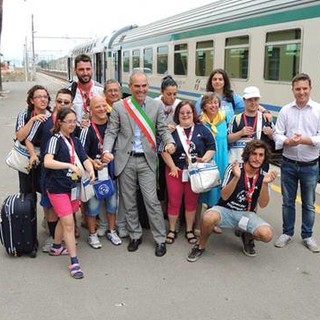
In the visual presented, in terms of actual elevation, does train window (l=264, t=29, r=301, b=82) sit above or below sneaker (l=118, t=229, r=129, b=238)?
above

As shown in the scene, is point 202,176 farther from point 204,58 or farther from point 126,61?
point 126,61

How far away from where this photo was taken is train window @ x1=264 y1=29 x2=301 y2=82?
7289 mm

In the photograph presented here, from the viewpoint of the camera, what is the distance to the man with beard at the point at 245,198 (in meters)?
4.09

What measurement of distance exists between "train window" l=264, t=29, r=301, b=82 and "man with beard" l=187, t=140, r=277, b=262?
12.0ft

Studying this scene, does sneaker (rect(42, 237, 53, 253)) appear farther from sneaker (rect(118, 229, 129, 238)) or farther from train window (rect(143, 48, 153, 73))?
train window (rect(143, 48, 153, 73))

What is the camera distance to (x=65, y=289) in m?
3.71

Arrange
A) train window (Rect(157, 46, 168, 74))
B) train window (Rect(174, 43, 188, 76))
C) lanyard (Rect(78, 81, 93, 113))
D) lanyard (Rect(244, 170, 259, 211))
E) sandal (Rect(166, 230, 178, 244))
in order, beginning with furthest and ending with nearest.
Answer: train window (Rect(157, 46, 168, 74)), train window (Rect(174, 43, 188, 76)), lanyard (Rect(78, 81, 93, 113)), sandal (Rect(166, 230, 178, 244)), lanyard (Rect(244, 170, 259, 211))

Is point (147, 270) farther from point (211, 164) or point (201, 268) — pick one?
point (211, 164)

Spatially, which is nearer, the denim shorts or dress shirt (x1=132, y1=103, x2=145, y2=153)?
the denim shorts

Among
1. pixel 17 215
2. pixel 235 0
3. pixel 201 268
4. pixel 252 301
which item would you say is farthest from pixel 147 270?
pixel 235 0

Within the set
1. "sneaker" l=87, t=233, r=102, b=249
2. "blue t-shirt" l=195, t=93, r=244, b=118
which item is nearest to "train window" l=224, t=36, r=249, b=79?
"blue t-shirt" l=195, t=93, r=244, b=118

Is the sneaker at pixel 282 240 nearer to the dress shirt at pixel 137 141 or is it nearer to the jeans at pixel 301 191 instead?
the jeans at pixel 301 191

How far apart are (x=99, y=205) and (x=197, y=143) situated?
3.79ft

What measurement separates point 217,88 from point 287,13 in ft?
10.8
